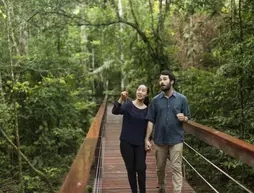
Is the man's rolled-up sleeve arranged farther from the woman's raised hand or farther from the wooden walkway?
the wooden walkway

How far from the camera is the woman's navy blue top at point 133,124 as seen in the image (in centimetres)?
373

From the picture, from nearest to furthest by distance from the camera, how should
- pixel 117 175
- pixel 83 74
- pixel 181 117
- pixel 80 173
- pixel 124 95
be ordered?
pixel 80 173 → pixel 181 117 → pixel 124 95 → pixel 117 175 → pixel 83 74

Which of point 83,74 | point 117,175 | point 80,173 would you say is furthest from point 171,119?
point 83,74

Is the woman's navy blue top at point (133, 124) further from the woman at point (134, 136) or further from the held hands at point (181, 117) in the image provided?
the held hands at point (181, 117)

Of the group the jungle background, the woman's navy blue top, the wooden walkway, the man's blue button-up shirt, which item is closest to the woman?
the woman's navy blue top

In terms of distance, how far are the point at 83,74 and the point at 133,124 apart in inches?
356

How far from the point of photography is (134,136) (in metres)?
3.72

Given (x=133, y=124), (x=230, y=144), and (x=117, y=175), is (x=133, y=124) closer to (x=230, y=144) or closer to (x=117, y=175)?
(x=230, y=144)

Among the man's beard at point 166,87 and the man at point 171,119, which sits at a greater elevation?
the man's beard at point 166,87

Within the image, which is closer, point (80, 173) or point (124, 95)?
point (80, 173)

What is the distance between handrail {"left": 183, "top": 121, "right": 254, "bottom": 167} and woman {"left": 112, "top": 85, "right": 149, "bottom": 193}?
26.2 inches

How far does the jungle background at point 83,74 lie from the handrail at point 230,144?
152 cm

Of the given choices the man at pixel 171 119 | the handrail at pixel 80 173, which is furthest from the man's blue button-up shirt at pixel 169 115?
the handrail at pixel 80 173

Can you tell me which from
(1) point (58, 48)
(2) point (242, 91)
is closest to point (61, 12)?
(1) point (58, 48)
